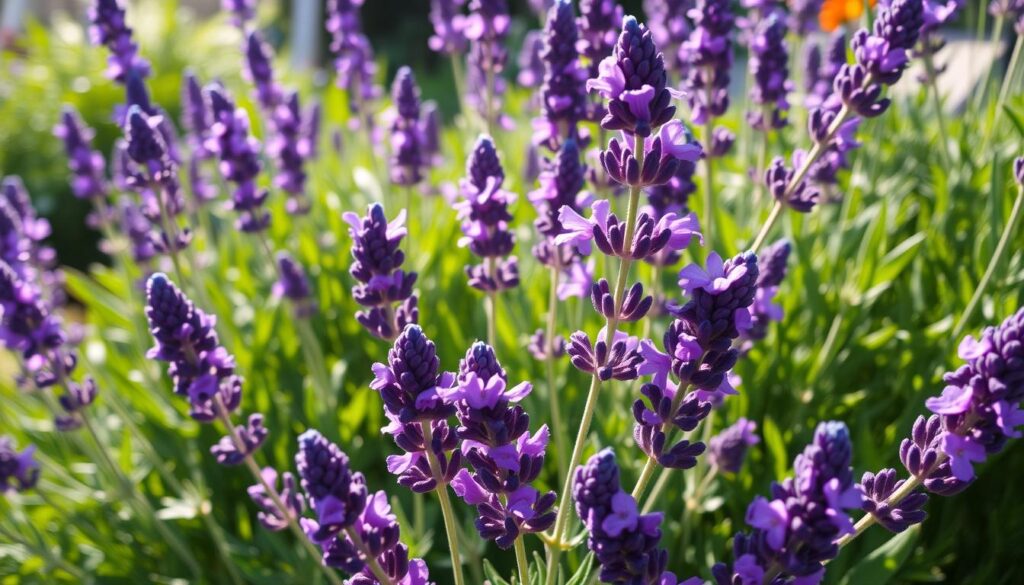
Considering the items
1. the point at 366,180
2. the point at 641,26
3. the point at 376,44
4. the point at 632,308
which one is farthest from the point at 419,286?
the point at 376,44

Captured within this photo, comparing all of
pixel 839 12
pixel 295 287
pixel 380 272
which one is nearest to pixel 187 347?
pixel 380 272

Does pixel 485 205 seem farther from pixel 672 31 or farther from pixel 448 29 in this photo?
pixel 448 29

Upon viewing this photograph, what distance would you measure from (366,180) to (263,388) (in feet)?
3.97

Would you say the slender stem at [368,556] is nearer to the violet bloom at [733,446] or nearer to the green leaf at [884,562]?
the violet bloom at [733,446]

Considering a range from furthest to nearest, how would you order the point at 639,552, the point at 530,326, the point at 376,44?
the point at 376,44
the point at 530,326
the point at 639,552

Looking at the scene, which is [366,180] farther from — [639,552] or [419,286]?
[639,552]

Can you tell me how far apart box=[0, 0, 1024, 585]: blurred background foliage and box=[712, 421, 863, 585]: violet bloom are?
87 centimetres

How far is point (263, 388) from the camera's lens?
2928 millimetres

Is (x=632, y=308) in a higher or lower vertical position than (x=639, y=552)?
higher

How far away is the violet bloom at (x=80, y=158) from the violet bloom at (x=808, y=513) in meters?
3.13

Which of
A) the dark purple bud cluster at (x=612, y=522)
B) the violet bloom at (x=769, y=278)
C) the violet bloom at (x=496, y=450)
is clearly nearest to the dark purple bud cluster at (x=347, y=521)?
the violet bloom at (x=496, y=450)

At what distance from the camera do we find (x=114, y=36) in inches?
109

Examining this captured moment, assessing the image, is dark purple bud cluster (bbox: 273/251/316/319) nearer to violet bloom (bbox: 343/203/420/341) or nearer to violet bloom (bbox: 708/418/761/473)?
violet bloom (bbox: 343/203/420/341)

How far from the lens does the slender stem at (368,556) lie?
135cm
